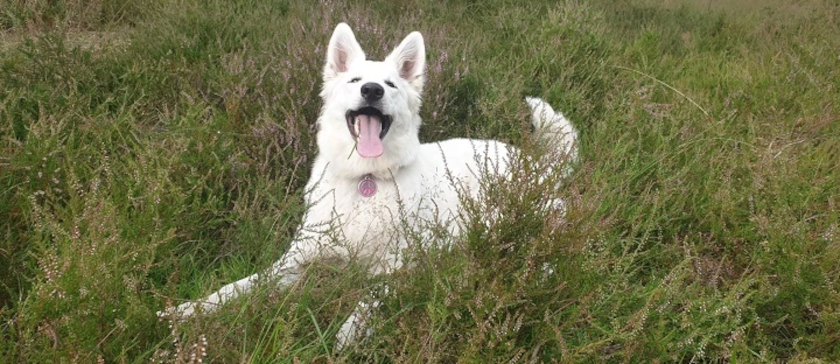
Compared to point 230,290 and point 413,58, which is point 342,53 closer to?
point 413,58

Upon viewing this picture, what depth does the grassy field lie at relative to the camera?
5.88ft

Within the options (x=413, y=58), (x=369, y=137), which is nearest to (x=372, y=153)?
(x=369, y=137)

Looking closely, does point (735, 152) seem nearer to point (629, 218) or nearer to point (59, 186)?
point (629, 218)

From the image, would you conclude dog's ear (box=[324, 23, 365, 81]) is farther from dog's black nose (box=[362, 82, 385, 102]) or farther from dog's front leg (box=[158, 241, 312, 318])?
dog's front leg (box=[158, 241, 312, 318])

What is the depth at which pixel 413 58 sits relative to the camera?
3.41 m

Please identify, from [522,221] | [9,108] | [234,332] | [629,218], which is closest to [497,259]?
[522,221]

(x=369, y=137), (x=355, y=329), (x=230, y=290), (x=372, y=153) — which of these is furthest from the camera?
(x=369, y=137)

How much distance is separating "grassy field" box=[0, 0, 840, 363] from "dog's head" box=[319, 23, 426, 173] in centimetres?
31

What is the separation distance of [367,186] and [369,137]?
28 centimetres

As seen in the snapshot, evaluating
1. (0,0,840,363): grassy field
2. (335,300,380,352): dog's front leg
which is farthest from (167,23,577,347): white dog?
(335,300,380,352): dog's front leg

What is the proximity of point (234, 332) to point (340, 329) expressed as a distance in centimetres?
37

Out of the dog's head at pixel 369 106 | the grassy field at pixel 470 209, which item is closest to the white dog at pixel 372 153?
the dog's head at pixel 369 106

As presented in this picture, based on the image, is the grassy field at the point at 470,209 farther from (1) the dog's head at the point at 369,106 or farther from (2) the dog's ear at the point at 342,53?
(2) the dog's ear at the point at 342,53

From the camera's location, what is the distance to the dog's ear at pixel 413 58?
330 cm
